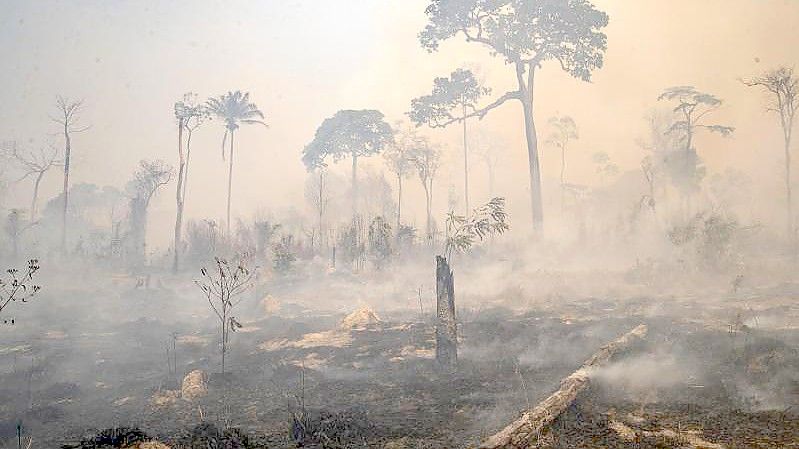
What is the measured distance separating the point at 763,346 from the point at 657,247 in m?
20.9

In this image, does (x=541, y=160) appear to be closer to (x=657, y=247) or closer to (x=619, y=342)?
(x=657, y=247)

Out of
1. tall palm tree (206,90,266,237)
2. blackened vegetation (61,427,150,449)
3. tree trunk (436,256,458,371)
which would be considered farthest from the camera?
tall palm tree (206,90,266,237)

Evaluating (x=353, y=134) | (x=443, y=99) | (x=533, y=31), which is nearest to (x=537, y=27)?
(x=533, y=31)

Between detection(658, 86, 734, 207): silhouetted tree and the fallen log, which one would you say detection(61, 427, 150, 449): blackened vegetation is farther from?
detection(658, 86, 734, 207): silhouetted tree

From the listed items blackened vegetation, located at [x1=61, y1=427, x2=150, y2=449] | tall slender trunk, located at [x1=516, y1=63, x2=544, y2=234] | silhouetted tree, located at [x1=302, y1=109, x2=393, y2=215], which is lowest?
blackened vegetation, located at [x1=61, y1=427, x2=150, y2=449]

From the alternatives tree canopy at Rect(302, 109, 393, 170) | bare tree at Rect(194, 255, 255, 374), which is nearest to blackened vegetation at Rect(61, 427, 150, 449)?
bare tree at Rect(194, 255, 255, 374)

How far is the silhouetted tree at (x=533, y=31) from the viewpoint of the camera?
27.7 meters

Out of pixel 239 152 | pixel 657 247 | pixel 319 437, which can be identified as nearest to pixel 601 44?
pixel 657 247

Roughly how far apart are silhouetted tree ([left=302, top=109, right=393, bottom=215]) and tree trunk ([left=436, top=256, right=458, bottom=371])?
113ft

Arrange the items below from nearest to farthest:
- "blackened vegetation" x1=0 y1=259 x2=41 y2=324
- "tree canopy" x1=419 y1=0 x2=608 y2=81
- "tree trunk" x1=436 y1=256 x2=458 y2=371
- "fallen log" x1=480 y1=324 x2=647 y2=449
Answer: "fallen log" x1=480 y1=324 x2=647 y2=449, "blackened vegetation" x1=0 y1=259 x2=41 y2=324, "tree trunk" x1=436 y1=256 x2=458 y2=371, "tree canopy" x1=419 y1=0 x2=608 y2=81

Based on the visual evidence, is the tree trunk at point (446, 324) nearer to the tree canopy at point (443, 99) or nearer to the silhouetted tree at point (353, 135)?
the tree canopy at point (443, 99)

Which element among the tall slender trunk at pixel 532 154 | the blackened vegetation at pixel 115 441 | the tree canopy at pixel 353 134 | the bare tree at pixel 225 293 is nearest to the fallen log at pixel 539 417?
the blackened vegetation at pixel 115 441

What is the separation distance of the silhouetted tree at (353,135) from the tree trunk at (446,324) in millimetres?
34447

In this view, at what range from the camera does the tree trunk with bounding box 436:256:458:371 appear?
11.0 metres
